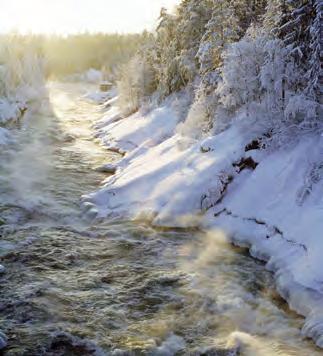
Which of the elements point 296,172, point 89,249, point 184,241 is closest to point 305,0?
point 296,172

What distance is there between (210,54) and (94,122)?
16.2 metres

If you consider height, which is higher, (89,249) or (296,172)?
(296,172)

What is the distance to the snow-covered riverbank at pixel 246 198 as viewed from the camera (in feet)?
34.0

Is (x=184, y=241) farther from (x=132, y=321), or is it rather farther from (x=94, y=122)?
(x=94, y=122)

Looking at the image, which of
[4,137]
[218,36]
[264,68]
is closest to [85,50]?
[4,137]

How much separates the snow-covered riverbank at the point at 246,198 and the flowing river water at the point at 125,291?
43 centimetres

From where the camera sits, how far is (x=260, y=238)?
1223 cm

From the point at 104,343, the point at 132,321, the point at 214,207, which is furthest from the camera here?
the point at 214,207

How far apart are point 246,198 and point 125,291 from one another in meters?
5.04

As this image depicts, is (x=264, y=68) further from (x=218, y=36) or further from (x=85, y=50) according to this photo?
(x=85, y=50)

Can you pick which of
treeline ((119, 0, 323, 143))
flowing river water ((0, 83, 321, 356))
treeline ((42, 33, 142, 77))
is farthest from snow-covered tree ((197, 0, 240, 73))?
treeline ((42, 33, 142, 77))

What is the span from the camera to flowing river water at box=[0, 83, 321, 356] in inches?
323

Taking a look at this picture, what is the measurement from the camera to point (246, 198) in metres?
13.6

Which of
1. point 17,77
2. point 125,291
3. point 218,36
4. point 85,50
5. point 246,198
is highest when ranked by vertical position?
point 218,36
